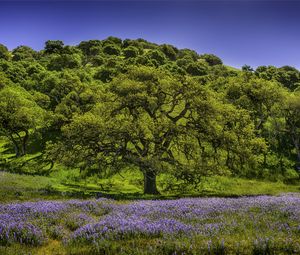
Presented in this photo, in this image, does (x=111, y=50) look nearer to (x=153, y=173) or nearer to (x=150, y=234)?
(x=153, y=173)

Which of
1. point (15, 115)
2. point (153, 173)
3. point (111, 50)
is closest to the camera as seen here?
point (153, 173)

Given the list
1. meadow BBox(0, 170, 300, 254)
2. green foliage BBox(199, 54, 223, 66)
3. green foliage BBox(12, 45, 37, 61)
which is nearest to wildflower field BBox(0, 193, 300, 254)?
meadow BBox(0, 170, 300, 254)

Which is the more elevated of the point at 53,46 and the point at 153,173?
the point at 53,46

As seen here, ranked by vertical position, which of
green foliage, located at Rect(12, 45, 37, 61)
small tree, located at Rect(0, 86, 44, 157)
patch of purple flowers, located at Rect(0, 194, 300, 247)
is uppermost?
green foliage, located at Rect(12, 45, 37, 61)

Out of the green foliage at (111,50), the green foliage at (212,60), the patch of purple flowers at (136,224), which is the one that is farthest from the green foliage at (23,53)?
the patch of purple flowers at (136,224)

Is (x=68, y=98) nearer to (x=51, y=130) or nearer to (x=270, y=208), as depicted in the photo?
(x=51, y=130)

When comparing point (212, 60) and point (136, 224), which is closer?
point (136, 224)

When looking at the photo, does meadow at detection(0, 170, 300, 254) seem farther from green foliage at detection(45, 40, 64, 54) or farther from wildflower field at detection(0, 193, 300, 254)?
green foliage at detection(45, 40, 64, 54)

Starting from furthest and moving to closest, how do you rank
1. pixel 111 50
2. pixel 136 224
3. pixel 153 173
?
pixel 111 50 < pixel 153 173 < pixel 136 224

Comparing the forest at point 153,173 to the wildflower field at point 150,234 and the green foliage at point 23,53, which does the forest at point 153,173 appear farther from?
the green foliage at point 23,53

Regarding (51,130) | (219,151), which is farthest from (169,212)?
(51,130)

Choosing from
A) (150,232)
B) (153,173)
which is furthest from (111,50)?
(150,232)

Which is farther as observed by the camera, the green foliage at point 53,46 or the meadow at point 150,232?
the green foliage at point 53,46

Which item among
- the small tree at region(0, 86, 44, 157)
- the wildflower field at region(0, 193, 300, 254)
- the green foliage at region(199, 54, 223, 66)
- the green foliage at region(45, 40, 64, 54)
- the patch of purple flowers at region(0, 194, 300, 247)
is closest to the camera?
the wildflower field at region(0, 193, 300, 254)
